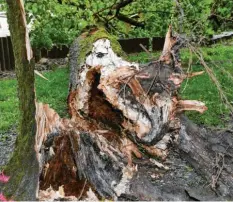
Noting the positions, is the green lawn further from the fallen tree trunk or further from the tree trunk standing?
the tree trunk standing

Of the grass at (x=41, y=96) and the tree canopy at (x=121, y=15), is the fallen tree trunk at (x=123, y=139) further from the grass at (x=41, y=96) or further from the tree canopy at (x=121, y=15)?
the grass at (x=41, y=96)

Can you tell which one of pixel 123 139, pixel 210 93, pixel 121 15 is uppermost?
pixel 121 15

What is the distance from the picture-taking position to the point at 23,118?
14.5 feet

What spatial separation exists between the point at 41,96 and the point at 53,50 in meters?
4.88

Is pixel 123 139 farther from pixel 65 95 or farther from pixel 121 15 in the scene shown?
pixel 121 15

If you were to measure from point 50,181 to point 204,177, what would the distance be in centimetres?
160

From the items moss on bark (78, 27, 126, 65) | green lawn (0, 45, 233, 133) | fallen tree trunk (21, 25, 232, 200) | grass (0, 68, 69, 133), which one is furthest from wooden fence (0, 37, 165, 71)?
fallen tree trunk (21, 25, 232, 200)

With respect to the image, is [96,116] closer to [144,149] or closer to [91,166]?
[144,149]

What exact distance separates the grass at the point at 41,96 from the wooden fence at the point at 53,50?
194cm

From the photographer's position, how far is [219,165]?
4.82 m

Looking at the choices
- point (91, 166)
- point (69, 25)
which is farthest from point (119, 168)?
point (69, 25)

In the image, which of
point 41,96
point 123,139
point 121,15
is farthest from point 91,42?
point 121,15

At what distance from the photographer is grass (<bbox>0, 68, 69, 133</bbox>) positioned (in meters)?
7.04

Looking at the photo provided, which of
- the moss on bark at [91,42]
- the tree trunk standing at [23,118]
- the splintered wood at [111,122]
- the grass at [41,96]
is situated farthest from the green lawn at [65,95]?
the tree trunk standing at [23,118]
